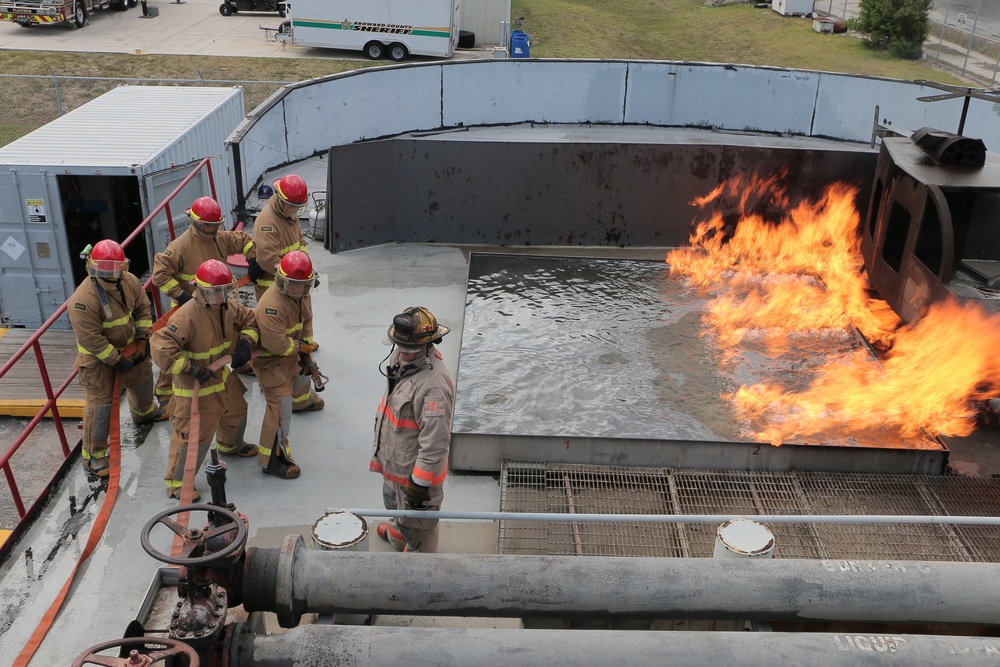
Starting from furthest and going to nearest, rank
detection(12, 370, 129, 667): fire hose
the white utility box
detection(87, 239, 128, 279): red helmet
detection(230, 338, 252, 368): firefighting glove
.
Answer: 1. the white utility box
2. detection(87, 239, 128, 279): red helmet
3. detection(230, 338, 252, 368): firefighting glove
4. detection(12, 370, 129, 667): fire hose

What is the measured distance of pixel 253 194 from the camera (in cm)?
1236

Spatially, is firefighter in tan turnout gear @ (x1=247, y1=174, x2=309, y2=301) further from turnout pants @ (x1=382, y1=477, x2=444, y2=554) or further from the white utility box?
the white utility box

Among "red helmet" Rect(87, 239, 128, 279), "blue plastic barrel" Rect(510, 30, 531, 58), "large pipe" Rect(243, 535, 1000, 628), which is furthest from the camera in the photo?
"blue plastic barrel" Rect(510, 30, 531, 58)

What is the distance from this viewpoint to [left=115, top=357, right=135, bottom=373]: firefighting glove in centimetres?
671

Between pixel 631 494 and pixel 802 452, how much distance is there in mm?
1329

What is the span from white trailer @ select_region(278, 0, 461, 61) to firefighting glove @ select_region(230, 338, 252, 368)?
815 inches

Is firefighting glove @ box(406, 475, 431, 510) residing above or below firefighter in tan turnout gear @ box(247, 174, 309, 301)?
below

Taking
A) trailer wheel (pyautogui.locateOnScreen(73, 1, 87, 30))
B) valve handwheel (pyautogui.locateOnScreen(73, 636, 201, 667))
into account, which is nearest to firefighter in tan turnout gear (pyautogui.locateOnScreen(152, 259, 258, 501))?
valve handwheel (pyautogui.locateOnScreen(73, 636, 201, 667))

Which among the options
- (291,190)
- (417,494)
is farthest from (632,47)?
(417,494)

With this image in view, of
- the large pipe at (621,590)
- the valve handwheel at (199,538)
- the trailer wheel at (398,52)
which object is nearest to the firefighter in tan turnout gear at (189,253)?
the valve handwheel at (199,538)

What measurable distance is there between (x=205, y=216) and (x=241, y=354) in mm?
1697

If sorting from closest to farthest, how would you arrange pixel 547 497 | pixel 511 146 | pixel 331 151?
pixel 547 497
pixel 331 151
pixel 511 146

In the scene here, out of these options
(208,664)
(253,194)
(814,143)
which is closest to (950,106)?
(814,143)

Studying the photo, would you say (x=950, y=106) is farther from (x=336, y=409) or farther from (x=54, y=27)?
(x=54, y=27)
